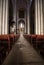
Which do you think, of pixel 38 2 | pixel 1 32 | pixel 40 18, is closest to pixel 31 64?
pixel 1 32

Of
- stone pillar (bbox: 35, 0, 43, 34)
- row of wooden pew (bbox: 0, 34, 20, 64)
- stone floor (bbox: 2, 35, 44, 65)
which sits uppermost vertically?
stone pillar (bbox: 35, 0, 43, 34)

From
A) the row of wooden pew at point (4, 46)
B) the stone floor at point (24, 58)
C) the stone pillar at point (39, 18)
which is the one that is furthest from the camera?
the stone pillar at point (39, 18)

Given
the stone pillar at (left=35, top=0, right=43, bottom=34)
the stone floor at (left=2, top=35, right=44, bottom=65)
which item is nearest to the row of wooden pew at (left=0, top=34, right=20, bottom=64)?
the stone floor at (left=2, top=35, right=44, bottom=65)

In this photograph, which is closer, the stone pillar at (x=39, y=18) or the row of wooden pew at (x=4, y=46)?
the row of wooden pew at (x=4, y=46)

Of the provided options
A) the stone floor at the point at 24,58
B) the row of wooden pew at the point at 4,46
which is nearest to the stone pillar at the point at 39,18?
the row of wooden pew at the point at 4,46

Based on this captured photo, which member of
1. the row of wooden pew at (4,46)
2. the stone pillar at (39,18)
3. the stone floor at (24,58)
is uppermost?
the stone pillar at (39,18)

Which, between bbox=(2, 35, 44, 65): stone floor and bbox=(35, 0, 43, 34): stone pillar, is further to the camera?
bbox=(35, 0, 43, 34): stone pillar

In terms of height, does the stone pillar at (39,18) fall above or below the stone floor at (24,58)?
above

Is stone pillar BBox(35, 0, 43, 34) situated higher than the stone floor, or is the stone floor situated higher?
stone pillar BBox(35, 0, 43, 34)

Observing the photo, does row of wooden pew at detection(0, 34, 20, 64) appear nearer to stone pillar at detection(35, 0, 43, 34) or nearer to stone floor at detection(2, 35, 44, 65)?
stone floor at detection(2, 35, 44, 65)

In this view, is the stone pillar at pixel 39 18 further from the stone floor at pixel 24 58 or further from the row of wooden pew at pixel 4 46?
the stone floor at pixel 24 58

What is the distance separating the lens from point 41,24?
75.0 feet

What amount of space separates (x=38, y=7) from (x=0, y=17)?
20.8 feet

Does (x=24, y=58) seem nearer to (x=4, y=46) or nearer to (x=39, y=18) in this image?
(x=4, y=46)
